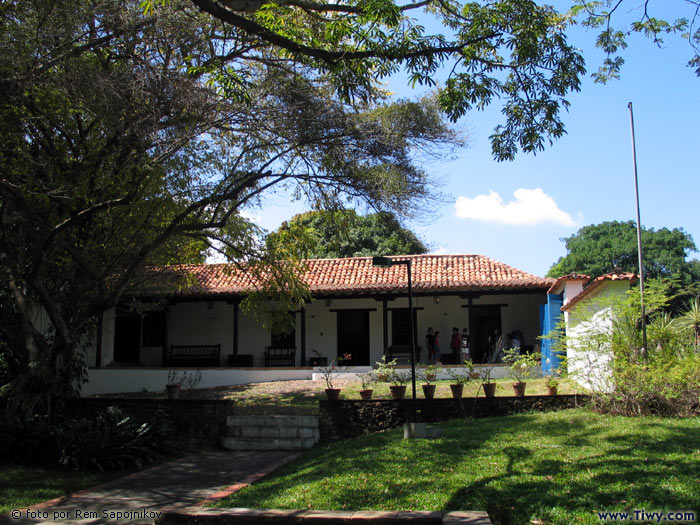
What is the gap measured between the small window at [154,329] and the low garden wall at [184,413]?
954 cm

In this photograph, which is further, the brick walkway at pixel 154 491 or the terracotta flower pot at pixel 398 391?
the terracotta flower pot at pixel 398 391

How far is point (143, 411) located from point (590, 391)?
24.5ft

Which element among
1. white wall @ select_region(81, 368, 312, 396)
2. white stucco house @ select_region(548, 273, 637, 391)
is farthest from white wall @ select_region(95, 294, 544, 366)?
white stucco house @ select_region(548, 273, 637, 391)

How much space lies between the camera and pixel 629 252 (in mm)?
33750

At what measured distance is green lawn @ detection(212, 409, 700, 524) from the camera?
14.7 feet

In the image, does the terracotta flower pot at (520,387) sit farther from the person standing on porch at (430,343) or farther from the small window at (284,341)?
the small window at (284,341)

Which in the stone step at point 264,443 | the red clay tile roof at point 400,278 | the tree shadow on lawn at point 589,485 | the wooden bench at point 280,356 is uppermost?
the red clay tile roof at point 400,278

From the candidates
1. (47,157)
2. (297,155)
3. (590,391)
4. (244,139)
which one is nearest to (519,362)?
(590,391)

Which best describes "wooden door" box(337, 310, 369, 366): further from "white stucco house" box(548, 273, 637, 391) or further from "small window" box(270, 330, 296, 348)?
"white stucco house" box(548, 273, 637, 391)

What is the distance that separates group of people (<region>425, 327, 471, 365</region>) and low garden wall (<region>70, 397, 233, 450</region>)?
325 inches

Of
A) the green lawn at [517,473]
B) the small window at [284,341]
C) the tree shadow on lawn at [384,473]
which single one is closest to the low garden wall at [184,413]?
the tree shadow on lawn at [384,473]

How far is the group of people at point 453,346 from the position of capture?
1651 centimetres

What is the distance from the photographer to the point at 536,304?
17.7 metres

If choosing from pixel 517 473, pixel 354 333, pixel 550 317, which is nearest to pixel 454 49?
pixel 517 473
